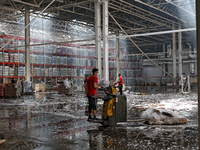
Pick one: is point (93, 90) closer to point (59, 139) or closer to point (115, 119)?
point (115, 119)

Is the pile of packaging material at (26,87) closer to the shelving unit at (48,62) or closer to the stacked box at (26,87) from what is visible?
the stacked box at (26,87)

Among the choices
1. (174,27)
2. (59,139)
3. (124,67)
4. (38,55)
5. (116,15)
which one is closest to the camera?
(59,139)

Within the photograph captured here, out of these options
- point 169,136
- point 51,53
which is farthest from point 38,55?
point 169,136

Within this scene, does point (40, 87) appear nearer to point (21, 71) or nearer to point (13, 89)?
point (21, 71)

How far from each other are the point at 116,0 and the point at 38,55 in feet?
26.7

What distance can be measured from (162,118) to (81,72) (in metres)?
16.6

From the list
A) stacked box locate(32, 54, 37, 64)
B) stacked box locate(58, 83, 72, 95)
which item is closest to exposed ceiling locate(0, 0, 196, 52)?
stacked box locate(32, 54, 37, 64)

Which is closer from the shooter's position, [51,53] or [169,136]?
[169,136]

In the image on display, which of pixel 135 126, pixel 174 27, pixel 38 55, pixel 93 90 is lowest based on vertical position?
pixel 135 126

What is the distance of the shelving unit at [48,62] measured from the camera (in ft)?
59.2

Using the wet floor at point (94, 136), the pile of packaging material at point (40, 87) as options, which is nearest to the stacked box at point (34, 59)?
the pile of packaging material at point (40, 87)

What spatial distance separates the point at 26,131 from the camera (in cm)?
533

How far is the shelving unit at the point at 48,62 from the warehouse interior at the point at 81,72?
0.08m

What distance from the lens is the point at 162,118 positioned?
6.04 m
